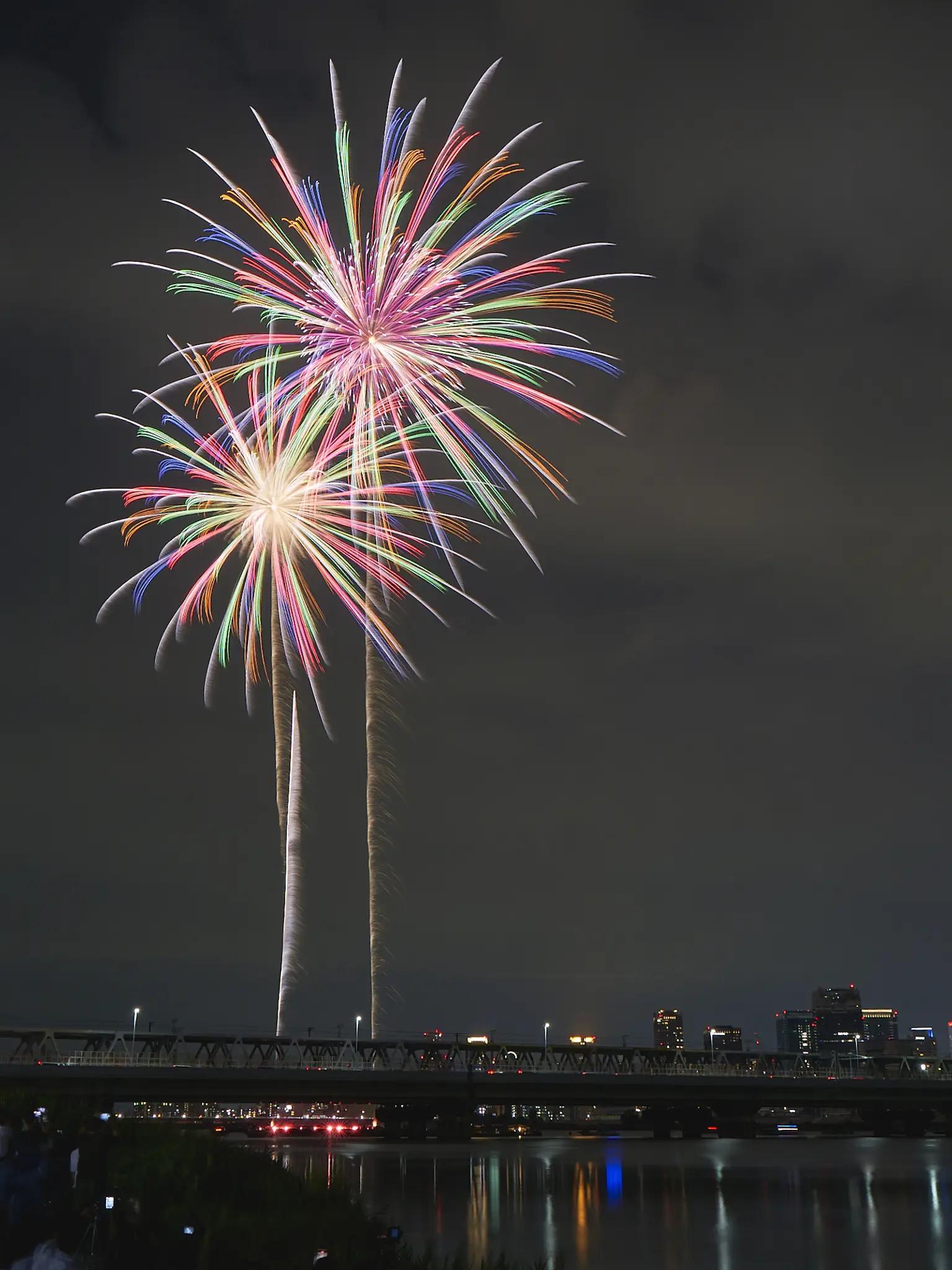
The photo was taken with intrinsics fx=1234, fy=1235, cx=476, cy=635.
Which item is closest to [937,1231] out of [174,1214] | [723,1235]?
[723,1235]

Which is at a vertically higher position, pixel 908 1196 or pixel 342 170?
pixel 342 170

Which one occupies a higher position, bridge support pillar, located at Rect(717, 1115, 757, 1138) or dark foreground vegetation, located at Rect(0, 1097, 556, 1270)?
bridge support pillar, located at Rect(717, 1115, 757, 1138)

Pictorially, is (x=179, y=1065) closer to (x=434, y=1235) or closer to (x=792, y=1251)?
(x=434, y=1235)

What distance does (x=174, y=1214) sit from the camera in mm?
29531

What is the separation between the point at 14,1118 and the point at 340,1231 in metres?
17.3

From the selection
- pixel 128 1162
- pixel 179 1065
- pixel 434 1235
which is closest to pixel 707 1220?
pixel 434 1235

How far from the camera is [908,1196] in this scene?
64688 mm

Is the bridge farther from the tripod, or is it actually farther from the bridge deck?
the tripod

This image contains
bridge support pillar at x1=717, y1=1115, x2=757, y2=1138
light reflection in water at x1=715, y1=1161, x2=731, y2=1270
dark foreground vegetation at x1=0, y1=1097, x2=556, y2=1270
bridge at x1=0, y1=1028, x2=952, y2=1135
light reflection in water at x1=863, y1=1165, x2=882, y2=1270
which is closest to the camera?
dark foreground vegetation at x1=0, y1=1097, x2=556, y2=1270

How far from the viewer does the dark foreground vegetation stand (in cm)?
2205

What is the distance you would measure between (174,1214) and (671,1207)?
3896cm

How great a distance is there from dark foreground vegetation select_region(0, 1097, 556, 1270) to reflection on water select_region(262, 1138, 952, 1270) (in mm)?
7149

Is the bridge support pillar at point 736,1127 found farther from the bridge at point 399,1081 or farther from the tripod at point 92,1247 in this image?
the tripod at point 92,1247

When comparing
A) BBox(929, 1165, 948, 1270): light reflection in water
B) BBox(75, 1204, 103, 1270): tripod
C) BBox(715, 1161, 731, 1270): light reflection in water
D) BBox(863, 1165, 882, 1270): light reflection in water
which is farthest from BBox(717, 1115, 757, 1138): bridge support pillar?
BBox(75, 1204, 103, 1270): tripod
